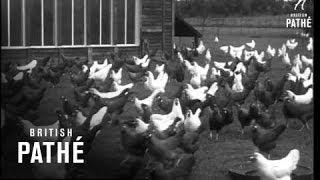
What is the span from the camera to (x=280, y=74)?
6.32 metres

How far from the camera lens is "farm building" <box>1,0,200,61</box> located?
13.2ft

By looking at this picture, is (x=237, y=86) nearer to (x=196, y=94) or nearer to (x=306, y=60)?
(x=196, y=94)

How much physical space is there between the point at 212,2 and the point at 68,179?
194cm

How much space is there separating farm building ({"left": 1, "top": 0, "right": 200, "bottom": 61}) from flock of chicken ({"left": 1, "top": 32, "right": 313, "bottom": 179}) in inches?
9.7

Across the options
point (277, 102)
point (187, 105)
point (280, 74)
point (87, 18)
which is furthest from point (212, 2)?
point (280, 74)

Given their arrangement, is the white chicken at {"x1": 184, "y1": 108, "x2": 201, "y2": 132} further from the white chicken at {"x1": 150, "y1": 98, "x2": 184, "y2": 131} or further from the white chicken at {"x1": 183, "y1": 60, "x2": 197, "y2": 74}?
the white chicken at {"x1": 183, "y1": 60, "x2": 197, "y2": 74}

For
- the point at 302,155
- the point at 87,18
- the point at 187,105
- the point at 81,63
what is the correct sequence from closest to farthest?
the point at 302,155 → the point at 187,105 → the point at 81,63 → the point at 87,18

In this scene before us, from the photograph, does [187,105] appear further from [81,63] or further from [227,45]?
[227,45]

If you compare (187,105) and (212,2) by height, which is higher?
(212,2)

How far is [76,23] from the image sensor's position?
525cm

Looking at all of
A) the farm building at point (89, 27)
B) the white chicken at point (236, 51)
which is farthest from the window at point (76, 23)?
the white chicken at point (236, 51)

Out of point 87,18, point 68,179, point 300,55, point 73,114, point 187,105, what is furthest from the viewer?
point 300,55

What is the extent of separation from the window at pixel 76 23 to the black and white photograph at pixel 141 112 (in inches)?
0.7

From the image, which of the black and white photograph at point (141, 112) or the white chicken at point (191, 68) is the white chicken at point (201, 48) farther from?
the white chicken at point (191, 68)
